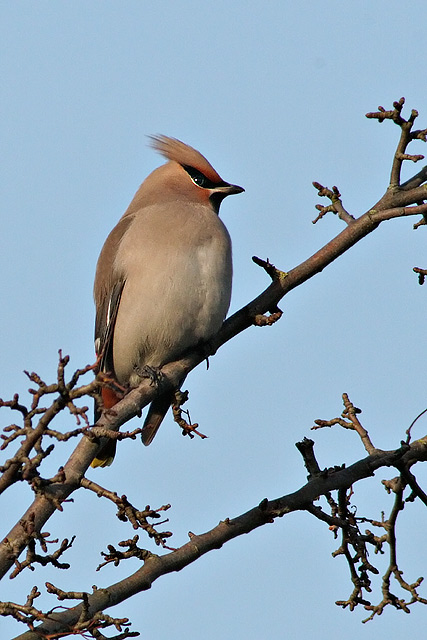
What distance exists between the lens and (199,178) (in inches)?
265

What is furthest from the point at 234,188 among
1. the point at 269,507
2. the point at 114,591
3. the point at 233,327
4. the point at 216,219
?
the point at 114,591

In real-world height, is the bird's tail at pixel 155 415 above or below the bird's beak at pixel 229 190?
below

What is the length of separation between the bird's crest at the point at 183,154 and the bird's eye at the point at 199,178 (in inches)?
0.7

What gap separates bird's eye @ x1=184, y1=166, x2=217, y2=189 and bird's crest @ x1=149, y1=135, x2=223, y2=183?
0.02 meters

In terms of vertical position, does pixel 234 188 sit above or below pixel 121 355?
above

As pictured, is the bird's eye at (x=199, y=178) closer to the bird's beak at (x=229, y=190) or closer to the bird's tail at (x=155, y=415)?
the bird's beak at (x=229, y=190)

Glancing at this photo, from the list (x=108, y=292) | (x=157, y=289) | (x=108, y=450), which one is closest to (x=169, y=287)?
(x=157, y=289)

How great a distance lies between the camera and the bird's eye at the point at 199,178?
21.9 feet

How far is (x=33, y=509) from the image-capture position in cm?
382

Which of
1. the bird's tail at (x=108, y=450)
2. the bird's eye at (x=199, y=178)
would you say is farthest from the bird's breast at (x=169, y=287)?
the bird's eye at (x=199, y=178)

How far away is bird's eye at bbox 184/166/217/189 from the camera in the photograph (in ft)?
21.9

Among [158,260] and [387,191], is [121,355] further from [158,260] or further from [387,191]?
[387,191]

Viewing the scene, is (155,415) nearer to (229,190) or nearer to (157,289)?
(157,289)

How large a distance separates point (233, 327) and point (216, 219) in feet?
3.66
